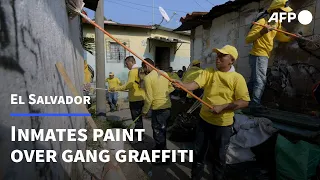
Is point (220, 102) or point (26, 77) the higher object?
point (26, 77)

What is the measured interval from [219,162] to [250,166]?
0.90m

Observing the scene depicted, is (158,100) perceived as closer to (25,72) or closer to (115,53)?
(25,72)

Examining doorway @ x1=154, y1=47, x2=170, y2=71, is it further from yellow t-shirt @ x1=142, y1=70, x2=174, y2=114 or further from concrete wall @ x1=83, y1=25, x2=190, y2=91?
yellow t-shirt @ x1=142, y1=70, x2=174, y2=114

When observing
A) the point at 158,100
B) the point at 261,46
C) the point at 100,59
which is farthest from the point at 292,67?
the point at 100,59

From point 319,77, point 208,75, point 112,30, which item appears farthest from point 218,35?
point 112,30

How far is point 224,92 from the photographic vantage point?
2750mm

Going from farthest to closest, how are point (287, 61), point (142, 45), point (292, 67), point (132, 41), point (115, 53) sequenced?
point (142, 45), point (132, 41), point (115, 53), point (287, 61), point (292, 67)

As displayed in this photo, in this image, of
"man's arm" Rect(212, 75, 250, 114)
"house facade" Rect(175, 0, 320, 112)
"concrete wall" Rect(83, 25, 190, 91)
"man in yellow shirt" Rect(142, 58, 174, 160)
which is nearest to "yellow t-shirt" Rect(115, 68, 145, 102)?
"man in yellow shirt" Rect(142, 58, 174, 160)

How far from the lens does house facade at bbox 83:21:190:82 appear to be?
499 inches

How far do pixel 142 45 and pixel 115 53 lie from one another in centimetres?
182

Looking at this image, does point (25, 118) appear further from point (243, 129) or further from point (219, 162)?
point (243, 129)

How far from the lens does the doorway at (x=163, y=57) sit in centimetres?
1545

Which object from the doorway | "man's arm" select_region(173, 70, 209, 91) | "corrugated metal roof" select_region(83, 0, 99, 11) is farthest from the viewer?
the doorway

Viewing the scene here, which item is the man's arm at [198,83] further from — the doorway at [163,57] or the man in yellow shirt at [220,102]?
the doorway at [163,57]
